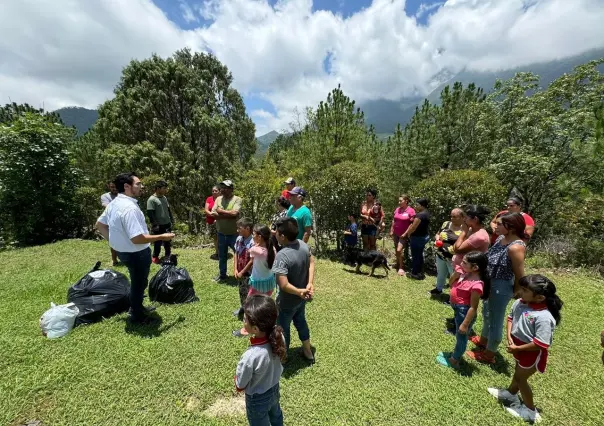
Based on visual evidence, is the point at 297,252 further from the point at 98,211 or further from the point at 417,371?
the point at 98,211

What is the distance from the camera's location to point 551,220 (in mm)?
10297

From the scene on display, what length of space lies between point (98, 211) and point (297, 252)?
1111 centimetres

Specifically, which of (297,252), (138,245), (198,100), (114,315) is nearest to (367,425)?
(297,252)

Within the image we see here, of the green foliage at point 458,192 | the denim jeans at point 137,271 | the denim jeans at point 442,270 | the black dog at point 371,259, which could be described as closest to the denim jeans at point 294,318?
the denim jeans at point 137,271

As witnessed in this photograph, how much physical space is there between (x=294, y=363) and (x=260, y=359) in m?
1.62

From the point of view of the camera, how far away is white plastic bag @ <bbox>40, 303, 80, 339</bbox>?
3494 millimetres

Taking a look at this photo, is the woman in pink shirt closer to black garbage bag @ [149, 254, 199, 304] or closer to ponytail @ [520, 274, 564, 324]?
ponytail @ [520, 274, 564, 324]

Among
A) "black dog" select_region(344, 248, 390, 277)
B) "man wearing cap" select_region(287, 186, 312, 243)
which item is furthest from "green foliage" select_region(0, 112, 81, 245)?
"black dog" select_region(344, 248, 390, 277)

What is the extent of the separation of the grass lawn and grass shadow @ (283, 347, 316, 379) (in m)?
0.02

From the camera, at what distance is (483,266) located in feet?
9.65

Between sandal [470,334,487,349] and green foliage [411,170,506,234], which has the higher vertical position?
green foliage [411,170,506,234]

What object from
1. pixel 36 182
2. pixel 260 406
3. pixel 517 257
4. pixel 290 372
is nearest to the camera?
pixel 260 406

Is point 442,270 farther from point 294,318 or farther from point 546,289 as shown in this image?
point 294,318

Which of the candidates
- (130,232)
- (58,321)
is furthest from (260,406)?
(58,321)
